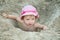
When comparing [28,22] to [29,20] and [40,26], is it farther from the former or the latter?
[40,26]

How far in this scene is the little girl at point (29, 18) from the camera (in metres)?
3.13

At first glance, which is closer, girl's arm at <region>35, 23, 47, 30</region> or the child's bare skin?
girl's arm at <region>35, 23, 47, 30</region>

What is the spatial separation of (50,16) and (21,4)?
0.52 m

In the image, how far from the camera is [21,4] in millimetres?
3580

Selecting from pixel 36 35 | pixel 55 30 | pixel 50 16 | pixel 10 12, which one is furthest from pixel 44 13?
pixel 36 35

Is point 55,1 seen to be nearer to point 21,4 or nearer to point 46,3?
point 46,3

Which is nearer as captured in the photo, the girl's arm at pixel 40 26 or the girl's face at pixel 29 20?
the girl's arm at pixel 40 26

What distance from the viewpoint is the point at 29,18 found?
312 cm

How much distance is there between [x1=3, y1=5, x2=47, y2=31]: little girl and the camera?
10.3 ft

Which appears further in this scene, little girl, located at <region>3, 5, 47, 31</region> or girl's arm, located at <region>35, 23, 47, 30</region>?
little girl, located at <region>3, 5, 47, 31</region>

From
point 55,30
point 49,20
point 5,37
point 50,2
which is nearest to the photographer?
point 5,37

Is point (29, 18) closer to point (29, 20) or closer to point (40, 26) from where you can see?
point (29, 20)

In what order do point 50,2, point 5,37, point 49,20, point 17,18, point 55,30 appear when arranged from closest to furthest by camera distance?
point 5,37 < point 55,30 < point 49,20 < point 17,18 < point 50,2

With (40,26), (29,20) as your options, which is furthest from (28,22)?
(40,26)
